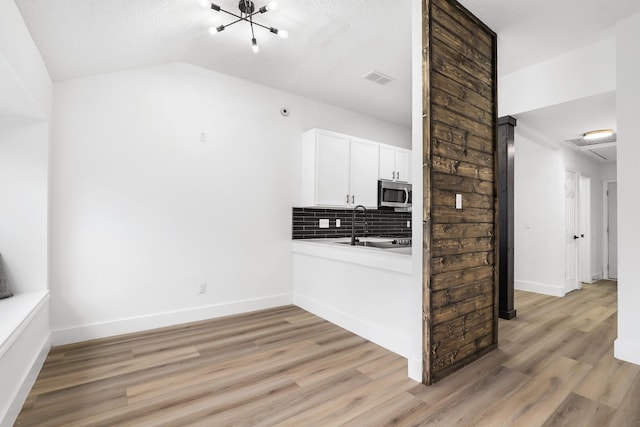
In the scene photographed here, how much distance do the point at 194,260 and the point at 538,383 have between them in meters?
Result: 3.23

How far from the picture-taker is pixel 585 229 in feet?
19.2

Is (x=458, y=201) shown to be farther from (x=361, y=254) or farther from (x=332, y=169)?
(x=332, y=169)

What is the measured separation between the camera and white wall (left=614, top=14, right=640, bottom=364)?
256 centimetres

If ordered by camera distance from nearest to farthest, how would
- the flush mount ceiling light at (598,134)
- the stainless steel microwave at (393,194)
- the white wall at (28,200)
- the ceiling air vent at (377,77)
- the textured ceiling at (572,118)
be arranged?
the white wall at (28,200)
the textured ceiling at (572,118)
the ceiling air vent at (377,77)
the flush mount ceiling light at (598,134)
the stainless steel microwave at (393,194)

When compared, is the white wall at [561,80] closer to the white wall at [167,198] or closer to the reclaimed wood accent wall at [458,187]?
the reclaimed wood accent wall at [458,187]

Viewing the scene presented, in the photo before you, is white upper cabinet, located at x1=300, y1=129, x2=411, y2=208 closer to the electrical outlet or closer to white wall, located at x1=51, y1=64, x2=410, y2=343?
Answer: white wall, located at x1=51, y1=64, x2=410, y2=343

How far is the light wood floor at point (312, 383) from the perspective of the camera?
1.88 m

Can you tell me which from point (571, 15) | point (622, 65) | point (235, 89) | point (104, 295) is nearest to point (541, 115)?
point (622, 65)

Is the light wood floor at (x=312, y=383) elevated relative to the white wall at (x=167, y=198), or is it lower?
lower

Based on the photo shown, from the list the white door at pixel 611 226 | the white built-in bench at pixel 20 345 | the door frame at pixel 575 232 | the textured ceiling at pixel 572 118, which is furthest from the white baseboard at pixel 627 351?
the white door at pixel 611 226

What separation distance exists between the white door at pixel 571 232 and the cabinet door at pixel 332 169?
358cm

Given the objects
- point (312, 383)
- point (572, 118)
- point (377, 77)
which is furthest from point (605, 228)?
point (312, 383)

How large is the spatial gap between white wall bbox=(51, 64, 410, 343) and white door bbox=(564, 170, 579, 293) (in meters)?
4.30

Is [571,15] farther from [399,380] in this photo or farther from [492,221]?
[399,380]
